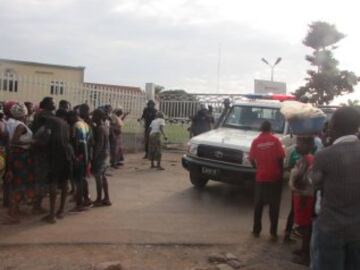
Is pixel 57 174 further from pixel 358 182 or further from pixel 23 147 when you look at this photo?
pixel 358 182

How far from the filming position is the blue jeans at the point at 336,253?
13.4ft

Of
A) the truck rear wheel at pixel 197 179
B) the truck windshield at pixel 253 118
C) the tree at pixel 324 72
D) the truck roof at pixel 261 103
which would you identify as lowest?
the truck rear wheel at pixel 197 179

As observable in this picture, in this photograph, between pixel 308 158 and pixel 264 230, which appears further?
pixel 264 230

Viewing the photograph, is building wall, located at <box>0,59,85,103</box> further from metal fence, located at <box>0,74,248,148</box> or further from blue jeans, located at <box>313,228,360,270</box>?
blue jeans, located at <box>313,228,360,270</box>

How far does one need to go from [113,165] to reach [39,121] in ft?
20.9

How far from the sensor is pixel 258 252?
741 centimetres

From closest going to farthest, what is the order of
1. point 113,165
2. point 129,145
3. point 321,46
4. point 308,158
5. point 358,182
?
point 358,182, point 308,158, point 113,165, point 129,145, point 321,46

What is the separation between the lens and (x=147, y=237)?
7.73m

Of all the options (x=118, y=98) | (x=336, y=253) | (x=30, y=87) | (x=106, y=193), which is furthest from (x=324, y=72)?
(x=336, y=253)

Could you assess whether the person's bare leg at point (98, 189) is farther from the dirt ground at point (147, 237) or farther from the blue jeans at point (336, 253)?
the blue jeans at point (336, 253)

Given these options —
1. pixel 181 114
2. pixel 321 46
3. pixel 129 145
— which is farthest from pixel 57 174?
pixel 321 46

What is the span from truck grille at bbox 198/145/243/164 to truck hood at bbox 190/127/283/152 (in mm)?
77

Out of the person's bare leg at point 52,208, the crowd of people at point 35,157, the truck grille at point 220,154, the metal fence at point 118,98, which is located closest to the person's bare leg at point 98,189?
the crowd of people at point 35,157

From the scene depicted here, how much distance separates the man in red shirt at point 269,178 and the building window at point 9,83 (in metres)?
8.63
